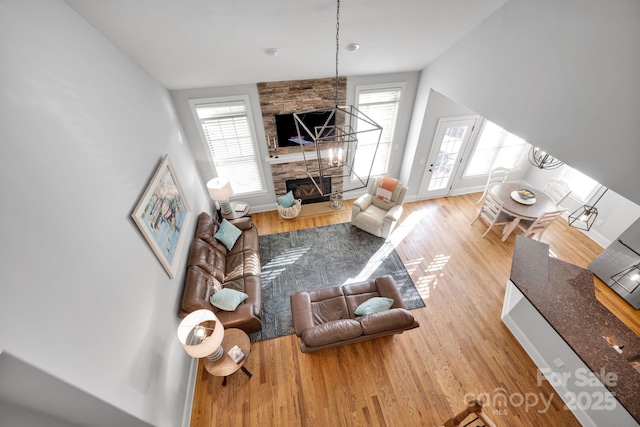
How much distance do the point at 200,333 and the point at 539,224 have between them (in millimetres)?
5665

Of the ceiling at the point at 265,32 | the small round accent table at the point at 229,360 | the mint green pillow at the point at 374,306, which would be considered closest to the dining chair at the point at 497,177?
the ceiling at the point at 265,32

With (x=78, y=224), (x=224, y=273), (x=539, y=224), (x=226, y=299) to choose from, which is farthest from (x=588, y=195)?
(x=78, y=224)

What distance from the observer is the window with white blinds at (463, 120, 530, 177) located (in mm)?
5475

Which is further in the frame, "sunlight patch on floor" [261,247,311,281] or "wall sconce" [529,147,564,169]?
"sunlight patch on floor" [261,247,311,281]

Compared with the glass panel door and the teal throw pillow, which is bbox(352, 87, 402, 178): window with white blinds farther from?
the teal throw pillow

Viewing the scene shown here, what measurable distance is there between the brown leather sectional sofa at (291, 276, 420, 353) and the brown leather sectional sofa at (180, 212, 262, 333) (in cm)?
63

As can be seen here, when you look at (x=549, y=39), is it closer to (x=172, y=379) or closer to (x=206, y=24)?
(x=206, y=24)

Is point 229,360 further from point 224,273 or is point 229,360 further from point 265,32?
point 265,32

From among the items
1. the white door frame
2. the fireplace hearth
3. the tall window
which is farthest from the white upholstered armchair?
the tall window

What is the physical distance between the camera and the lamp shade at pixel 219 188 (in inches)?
187

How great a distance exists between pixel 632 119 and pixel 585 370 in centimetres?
263

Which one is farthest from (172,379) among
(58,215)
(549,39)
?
(549,39)

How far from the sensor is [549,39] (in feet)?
8.03

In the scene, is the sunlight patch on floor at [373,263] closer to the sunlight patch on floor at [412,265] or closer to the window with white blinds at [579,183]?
the sunlight patch on floor at [412,265]
